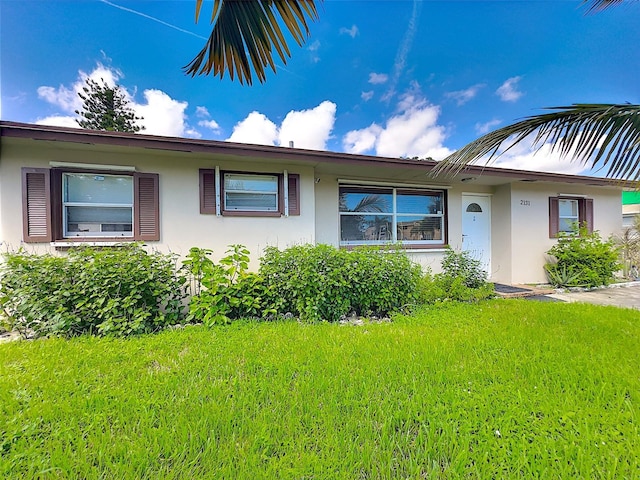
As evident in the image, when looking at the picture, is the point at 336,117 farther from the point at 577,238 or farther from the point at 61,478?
the point at 61,478

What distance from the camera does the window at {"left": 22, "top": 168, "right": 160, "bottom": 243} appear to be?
13.9 ft

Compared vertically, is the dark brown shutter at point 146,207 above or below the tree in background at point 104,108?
below

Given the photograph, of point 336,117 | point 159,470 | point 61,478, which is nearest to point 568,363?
point 159,470

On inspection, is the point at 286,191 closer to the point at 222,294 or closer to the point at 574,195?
the point at 222,294

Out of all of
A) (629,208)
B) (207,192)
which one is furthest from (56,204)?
(629,208)

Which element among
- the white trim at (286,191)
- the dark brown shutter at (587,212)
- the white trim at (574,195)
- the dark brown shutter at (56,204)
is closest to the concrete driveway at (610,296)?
the dark brown shutter at (587,212)

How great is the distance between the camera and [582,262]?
7066 millimetres

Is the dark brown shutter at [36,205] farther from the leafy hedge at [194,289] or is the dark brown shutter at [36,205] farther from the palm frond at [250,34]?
the palm frond at [250,34]

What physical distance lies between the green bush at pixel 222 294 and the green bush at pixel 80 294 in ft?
1.77

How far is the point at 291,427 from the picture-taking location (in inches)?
→ 73.3

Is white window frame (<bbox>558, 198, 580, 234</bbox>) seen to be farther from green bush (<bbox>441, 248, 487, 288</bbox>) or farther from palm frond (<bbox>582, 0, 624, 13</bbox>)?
palm frond (<bbox>582, 0, 624, 13</bbox>)

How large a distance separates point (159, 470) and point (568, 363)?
3.63m

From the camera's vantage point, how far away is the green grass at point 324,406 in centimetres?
158

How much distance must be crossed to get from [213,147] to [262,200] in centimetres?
134
